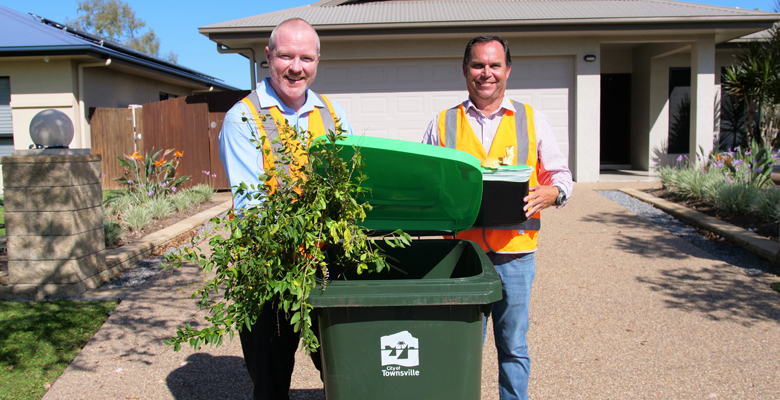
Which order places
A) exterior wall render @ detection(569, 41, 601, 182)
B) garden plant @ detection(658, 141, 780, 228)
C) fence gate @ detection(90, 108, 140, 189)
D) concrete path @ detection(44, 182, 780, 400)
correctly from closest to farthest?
concrete path @ detection(44, 182, 780, 400) → garden plant @ detection(658, 141, 780, 228) → exterior wall render @ detection(569, 41, 601, 182) → fence gate @ detection(90, 108, 140, 189)

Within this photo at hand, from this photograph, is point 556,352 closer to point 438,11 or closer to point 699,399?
point 699,399

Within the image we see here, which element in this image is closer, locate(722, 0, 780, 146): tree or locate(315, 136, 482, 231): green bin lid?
locate(315, 136, 482, 231): green bin lid

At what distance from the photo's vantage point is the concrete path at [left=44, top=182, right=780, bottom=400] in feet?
10.7

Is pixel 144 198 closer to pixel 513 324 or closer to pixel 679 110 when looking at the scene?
pixel 513 324

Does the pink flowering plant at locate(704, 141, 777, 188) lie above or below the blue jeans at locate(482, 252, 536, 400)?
above

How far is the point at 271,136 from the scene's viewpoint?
2416 millimetres

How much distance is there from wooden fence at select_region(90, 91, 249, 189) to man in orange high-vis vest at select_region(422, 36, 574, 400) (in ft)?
30.7

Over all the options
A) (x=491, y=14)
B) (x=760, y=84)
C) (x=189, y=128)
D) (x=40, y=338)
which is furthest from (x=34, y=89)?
(x=760, y=84)

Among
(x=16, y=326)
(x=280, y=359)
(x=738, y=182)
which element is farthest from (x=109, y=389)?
(x=738, y=182)

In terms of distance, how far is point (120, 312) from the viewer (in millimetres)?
4453

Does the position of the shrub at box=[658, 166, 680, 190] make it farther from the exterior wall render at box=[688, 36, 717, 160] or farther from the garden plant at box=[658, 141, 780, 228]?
Result: the exterior wall render at box=[688, 36, 717, 160]

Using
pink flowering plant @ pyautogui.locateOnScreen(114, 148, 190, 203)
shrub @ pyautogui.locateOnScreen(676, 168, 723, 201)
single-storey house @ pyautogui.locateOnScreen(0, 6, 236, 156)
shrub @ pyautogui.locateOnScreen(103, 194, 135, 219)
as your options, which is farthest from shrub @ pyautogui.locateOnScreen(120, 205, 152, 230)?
shrub @ pyautogui.locateOnScreen(676, 168, 723, 201)

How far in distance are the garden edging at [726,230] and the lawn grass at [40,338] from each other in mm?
6084

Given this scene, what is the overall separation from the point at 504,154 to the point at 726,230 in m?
5.13
